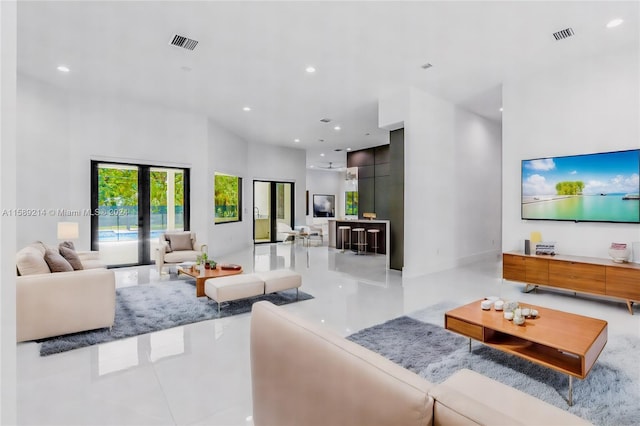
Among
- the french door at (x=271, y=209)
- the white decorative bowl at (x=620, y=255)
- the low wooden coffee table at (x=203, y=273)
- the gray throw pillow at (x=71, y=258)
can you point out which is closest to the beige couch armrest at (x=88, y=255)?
the gray throw pillow at (x=71, y=258)

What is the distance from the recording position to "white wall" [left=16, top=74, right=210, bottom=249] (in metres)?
5.34

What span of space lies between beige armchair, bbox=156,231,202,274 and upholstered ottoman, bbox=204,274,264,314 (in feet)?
6.49

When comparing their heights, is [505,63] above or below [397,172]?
above

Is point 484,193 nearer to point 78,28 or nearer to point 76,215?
point 78,28

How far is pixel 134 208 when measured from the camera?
22.3 feet

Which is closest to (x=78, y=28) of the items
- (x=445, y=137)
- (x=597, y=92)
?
(x=445, y=137)

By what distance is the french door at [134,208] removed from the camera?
6.33 meters

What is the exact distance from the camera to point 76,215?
588 cm

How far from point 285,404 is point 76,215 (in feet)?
20.5

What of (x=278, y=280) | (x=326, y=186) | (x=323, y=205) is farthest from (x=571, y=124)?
(x=326, y=186)

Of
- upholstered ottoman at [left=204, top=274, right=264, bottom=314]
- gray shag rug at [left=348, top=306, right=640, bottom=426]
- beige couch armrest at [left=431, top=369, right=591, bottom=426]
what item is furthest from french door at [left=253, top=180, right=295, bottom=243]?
beige couch armrest at [left=431, top=369, right=591, bottom=426]

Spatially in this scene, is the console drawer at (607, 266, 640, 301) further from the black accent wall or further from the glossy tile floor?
the black accent wall

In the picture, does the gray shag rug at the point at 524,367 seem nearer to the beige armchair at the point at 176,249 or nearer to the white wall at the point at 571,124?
the white wall at the point at 571,124

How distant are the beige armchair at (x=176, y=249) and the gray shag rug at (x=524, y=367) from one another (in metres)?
3.87
